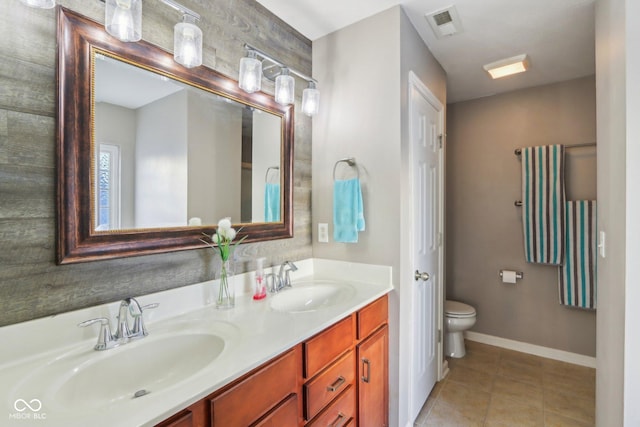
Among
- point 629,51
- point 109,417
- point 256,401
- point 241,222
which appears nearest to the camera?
point 109,417

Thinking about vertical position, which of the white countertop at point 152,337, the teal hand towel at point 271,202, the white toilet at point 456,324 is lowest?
the white toilet at point 456,324

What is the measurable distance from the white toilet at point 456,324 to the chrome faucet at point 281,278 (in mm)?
1621

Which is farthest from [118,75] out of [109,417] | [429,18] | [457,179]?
[457,179]

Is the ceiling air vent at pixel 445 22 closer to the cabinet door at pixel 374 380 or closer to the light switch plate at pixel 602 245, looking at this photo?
the light switch plate at pixel 602 245

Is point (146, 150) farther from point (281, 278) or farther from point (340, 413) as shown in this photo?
point (340, 413)

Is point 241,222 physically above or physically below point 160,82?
below

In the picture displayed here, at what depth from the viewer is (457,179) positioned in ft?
10.0

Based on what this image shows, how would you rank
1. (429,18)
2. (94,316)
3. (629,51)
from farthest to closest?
(429,18), (629,51), (94,316)

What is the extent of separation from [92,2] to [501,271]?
3.33m

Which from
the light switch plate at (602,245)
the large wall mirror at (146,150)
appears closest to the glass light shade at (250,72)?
the large wall mirror at (146,150)

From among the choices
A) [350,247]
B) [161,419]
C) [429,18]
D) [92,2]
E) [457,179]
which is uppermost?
[429,18]

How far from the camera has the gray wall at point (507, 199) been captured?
248 cm

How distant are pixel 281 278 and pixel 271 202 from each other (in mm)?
434

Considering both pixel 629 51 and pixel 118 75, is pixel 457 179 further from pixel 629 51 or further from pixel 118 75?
pixel 118 75
